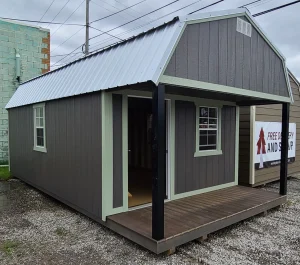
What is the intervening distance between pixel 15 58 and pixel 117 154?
24.9 feet

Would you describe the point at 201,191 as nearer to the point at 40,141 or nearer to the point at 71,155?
the point at 71,155

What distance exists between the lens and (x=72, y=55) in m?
17.8

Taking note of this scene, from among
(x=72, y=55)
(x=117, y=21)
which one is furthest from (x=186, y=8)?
(x=72, y=55)

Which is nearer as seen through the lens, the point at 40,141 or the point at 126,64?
the point at 126,64

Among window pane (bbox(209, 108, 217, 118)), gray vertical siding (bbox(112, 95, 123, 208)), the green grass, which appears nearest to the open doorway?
window pane (bbox(209, 108, 217, 118))

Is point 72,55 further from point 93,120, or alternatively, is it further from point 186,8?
point 93,120

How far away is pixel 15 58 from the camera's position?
32.2ft

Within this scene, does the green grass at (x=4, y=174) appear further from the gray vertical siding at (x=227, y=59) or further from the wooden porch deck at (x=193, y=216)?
the gray vertical siding at (x=227, y=59)

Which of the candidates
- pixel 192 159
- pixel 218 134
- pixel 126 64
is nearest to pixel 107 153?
pixel 126 64

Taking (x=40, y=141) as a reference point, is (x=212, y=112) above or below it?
above

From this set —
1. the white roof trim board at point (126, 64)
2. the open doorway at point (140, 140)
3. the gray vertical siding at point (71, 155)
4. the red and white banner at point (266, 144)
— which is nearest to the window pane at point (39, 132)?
the gray vertical siding at point (71, 155)

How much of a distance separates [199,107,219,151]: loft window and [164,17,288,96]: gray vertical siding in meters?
1.30

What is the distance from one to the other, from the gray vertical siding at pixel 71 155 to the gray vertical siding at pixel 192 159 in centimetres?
161

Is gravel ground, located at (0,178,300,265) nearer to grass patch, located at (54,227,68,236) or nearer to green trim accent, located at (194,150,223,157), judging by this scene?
grass patch, located at (54,227,68,236)
